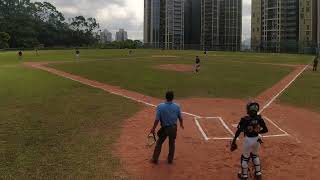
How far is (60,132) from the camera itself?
1527 centimetres

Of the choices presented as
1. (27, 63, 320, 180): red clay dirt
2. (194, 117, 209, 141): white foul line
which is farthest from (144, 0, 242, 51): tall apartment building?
(194, 117, 209, 141): white foul line

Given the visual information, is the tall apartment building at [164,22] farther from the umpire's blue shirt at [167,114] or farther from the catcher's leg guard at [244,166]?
the catcher's leg guard at [244,166]

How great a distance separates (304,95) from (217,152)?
52.3 ft

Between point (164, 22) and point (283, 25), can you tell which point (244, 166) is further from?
point (164, 22)

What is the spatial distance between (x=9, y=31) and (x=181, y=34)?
51.6 metres

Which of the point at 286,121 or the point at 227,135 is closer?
the point at 227,135

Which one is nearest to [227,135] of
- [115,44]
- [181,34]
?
[115,44]

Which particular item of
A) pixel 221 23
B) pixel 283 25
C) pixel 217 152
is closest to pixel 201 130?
→ pixel 217 152

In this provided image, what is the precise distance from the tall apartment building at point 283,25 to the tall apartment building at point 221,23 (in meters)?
7.36

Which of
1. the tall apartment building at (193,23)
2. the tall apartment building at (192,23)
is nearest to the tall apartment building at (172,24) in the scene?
the tall apartment building at (193,23)

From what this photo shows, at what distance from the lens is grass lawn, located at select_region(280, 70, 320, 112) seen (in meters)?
23.4

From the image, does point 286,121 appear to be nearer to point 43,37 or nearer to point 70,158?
point 70,158

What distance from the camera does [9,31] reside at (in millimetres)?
118375

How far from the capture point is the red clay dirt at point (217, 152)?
10.9 metres
